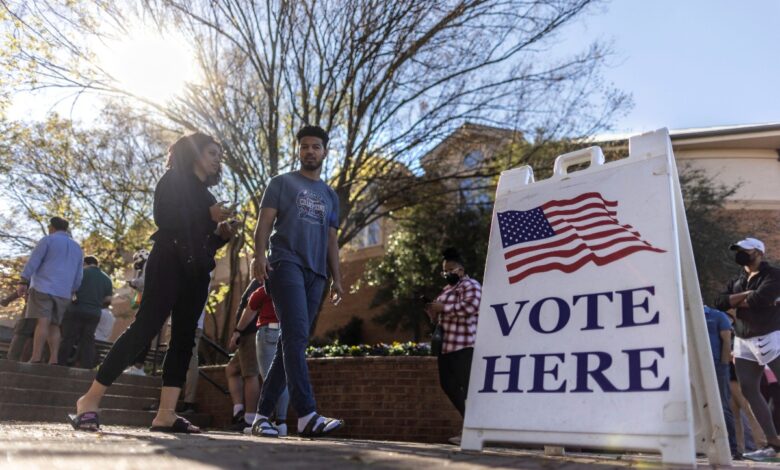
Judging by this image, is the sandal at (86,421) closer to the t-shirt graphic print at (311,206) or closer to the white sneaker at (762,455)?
the t-shirt graphic print at (311,206)

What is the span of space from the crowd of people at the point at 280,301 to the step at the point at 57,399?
2.35 meters

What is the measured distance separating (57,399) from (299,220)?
4.74 m

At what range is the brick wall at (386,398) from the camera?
27.4 feet

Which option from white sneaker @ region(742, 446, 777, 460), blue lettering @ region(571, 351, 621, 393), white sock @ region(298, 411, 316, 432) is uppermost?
white sneaker @ region(742, 446, 777, 460)

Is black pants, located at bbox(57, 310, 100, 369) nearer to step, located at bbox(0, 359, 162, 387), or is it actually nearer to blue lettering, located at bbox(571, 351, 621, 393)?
step, located at bbox(0, 359, 162, 387)

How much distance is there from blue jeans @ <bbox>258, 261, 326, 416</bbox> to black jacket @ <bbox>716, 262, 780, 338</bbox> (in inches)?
157

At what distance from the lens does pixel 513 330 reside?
374cm

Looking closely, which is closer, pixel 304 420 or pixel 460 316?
pixel 304 420

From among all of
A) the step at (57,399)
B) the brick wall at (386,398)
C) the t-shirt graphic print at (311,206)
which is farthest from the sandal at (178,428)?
the brick wall at (386,398)

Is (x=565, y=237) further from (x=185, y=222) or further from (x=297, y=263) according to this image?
(x=185, y=222)

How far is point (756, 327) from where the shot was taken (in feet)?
21.4

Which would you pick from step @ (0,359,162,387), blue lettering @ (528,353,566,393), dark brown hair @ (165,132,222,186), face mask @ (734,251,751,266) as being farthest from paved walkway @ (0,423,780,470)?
step @ (0,359,162,387)

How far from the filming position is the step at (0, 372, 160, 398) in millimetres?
7662

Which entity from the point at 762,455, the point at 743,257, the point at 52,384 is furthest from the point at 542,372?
the point at 52,384
